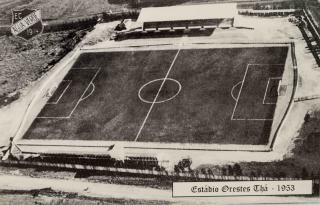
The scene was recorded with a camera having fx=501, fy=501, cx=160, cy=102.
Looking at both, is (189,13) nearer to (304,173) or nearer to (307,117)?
(307,117)

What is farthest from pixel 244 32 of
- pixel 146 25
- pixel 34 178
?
pixel 34 178

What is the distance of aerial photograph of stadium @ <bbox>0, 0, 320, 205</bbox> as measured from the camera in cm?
2533

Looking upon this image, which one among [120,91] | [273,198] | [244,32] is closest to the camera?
[273,198]

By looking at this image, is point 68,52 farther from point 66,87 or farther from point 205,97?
point 205,97

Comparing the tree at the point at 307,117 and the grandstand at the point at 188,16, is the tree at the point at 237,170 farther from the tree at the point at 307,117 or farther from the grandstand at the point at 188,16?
the grandstand at the point at 188,16

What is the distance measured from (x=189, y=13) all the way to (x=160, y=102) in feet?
27.5

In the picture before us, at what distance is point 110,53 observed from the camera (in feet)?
121

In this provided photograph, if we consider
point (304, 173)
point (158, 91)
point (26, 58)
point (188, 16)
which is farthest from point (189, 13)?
point (304, 173)

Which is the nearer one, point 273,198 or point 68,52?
point 273,198

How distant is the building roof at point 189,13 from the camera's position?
3566 cm

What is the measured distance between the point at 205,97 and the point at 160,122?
3352 millimetres

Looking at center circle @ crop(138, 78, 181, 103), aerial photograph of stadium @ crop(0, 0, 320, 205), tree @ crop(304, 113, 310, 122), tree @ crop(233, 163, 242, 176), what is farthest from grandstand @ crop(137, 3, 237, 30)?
tree @ crop(233, 163, 242, 176)

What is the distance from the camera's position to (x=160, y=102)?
30953 millimetres

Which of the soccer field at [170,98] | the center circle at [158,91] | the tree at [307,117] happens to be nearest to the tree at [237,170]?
the soccer field at [170,98]
